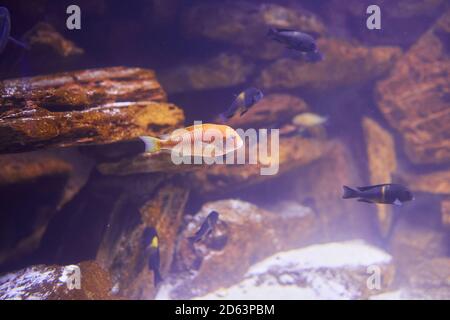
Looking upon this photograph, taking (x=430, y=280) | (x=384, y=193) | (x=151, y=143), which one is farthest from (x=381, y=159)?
(x=151, y=143)

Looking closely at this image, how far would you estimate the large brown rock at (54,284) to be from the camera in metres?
3.29

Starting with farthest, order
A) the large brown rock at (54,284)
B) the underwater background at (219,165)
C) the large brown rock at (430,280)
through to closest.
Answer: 1. the large brown rock at (430,280)
2. the underwater background at (219,165)
3. the large brown rock at (54,284)

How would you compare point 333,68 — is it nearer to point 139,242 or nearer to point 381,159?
point 381,159

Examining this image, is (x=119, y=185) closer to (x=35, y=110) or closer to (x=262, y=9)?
(x=35, y=110)

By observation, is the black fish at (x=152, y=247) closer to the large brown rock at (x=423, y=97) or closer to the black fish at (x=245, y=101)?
the black fish at (x=245, y=101)

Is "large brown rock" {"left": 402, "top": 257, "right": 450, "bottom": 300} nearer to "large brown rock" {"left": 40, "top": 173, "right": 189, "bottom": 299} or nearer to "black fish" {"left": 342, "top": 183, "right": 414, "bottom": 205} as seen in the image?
"black fish" {"left": 342, "top": 183, "right": 414, "bottom": 205}

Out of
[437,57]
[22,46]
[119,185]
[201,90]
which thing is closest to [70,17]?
[22,46]

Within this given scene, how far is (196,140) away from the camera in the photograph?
3.18m

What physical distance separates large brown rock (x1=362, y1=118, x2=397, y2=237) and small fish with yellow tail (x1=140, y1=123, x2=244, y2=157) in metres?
5.78

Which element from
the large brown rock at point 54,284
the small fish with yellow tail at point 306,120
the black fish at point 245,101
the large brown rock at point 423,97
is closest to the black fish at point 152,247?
the large brown rock at point 54,284

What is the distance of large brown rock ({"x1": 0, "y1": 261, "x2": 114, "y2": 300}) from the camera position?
10.8 feet

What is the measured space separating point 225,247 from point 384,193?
3750mm

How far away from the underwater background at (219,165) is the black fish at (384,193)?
2450mm

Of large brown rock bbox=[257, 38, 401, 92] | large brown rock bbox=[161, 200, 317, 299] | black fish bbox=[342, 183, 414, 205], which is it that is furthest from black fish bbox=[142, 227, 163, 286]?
large brown rock bbox=[257, 38, 401, 92]
